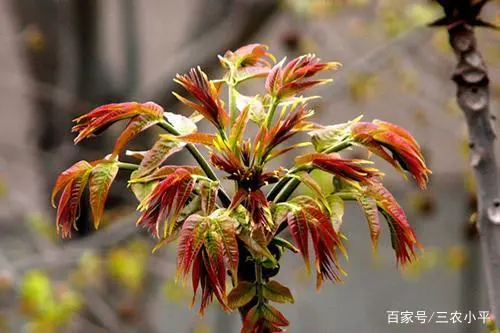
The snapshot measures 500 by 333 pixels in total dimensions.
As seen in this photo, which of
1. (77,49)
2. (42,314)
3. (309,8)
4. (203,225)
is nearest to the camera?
(203,225)

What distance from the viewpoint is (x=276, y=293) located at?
0.75 meters

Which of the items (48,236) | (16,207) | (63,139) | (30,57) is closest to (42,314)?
(48,236)

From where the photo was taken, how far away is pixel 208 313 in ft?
11.4

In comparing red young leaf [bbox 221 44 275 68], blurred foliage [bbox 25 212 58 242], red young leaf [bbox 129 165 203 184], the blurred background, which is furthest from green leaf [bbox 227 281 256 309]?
blurred foliage [bbox 25 212 58 242]

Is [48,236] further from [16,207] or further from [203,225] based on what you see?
[203,225]

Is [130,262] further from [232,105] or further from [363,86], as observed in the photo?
[232,105]

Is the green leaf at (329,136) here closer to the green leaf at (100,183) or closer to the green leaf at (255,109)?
the green leaf at (255,109)

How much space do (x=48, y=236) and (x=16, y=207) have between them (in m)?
0.90

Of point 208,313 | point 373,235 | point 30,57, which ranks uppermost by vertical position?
point 30,57

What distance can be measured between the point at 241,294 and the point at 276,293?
3 cm

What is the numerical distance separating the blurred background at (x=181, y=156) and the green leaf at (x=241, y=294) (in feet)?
4.55

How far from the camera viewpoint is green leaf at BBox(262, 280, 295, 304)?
751mm

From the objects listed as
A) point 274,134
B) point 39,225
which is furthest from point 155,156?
point 39,225

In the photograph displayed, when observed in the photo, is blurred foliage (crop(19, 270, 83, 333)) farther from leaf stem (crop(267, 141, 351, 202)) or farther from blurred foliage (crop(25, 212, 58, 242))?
leaf stem (crop(267, 141, 351, 202))
